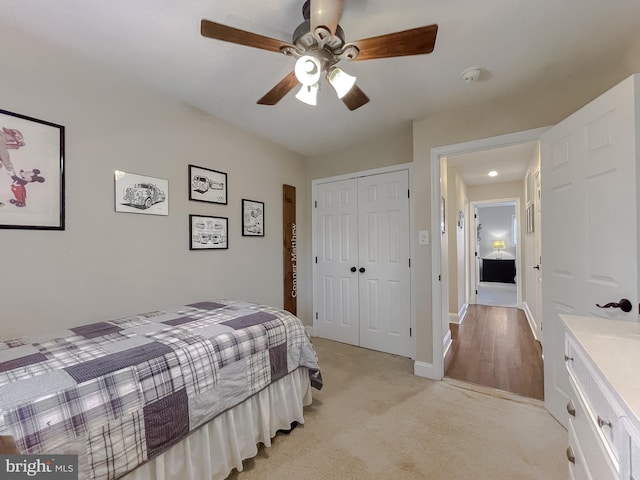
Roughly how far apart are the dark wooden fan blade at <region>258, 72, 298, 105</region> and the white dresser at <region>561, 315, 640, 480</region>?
1.71 m

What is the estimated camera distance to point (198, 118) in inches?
97.4

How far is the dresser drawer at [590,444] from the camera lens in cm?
71

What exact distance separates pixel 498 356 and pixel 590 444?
2492 mm

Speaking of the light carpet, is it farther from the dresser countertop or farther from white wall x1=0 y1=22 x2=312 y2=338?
white wall x1=0 y1=22 x2=312 y2=338

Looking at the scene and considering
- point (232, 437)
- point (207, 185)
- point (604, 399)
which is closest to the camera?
point (604, 399)

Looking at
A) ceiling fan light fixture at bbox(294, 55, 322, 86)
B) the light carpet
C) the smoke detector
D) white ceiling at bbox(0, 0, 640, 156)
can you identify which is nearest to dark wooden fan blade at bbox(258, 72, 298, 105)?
ceiling fan light fixture at bbox(294, 55, 322, 86)

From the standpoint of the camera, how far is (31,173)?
5.31 feet

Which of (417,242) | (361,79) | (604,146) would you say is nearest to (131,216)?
(361,79)

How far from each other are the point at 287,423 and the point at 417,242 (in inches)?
72.3

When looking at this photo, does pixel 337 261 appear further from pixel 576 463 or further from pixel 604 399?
pixel 604 399

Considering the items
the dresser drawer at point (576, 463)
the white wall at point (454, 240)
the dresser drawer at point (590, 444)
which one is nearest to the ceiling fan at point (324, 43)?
the dresser drawer at point (590, 444)

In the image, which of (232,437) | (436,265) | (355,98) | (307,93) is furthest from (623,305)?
(232,437)

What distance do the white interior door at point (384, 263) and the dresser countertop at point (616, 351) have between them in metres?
1.89

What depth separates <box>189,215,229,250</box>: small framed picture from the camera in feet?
8.00
